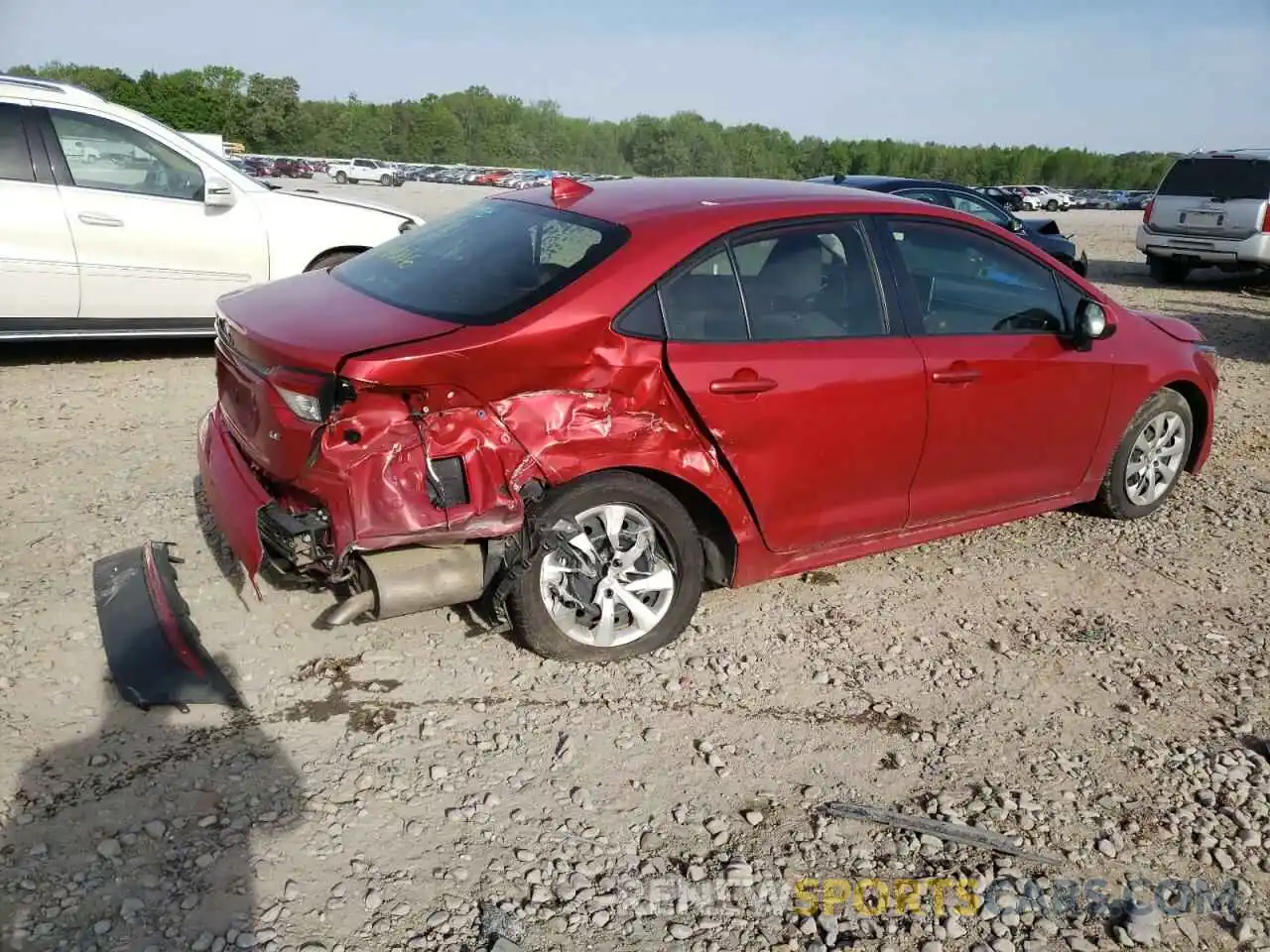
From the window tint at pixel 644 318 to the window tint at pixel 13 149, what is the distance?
5.22 m

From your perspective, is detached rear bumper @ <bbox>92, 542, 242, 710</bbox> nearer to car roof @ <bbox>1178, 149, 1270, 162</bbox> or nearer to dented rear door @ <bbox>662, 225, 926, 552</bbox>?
dented rear door @ <bbox>662, 225, 926, 552</bbox>

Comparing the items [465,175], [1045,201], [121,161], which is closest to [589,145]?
[465,175]

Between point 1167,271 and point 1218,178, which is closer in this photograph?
point 1218,178

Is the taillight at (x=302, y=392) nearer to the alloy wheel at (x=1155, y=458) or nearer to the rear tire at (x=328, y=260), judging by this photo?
the alloy wheel at (x=1155, y=458)

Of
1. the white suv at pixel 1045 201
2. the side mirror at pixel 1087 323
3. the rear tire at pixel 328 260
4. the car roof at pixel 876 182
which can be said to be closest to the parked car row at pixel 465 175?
the white suv at pixel 1045 201

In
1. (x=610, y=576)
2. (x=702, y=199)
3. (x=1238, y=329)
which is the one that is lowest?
(x=1238, y=329)

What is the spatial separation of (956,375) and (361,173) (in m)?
57.2

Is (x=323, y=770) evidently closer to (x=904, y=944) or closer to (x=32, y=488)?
(x=904, y=944)

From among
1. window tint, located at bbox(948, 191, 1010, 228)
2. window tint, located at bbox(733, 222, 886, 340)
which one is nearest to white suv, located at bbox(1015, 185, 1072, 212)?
window tint, located at bbox(948, 191, 1010, 228)

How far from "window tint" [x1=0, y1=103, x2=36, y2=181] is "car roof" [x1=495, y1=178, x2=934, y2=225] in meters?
4.10

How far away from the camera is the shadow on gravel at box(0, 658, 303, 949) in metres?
2.40

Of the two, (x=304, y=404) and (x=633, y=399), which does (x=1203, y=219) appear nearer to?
(x=633, y=399)

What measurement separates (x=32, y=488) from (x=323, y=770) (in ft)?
9.64

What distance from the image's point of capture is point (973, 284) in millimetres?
4422
